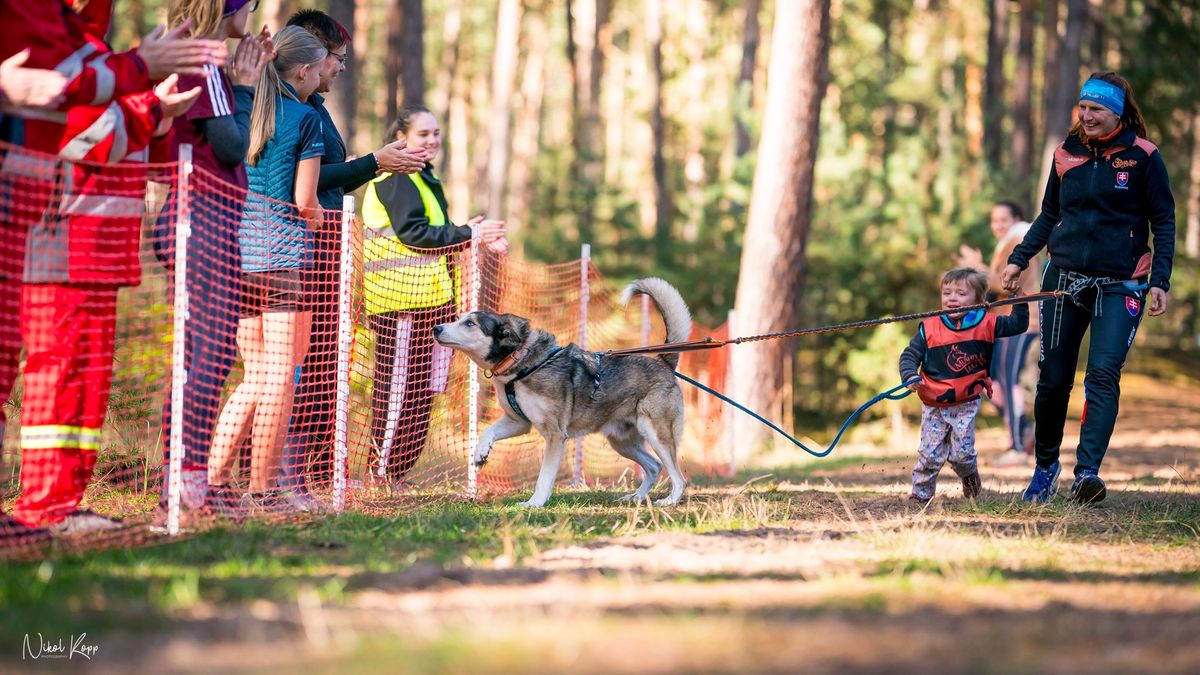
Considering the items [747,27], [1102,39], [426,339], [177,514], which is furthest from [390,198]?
[1102,39]

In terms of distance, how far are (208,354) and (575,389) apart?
229 cm

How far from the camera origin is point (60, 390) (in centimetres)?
473

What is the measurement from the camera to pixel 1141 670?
2957 millimetres

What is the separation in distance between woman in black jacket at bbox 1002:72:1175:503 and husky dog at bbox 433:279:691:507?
2.23 m

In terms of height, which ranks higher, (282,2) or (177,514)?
(282,2)

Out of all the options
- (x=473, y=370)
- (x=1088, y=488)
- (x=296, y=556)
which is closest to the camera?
(x=296, y=556)

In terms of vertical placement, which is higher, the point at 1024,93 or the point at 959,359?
the point at 1024,93

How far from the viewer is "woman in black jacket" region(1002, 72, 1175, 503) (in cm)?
679

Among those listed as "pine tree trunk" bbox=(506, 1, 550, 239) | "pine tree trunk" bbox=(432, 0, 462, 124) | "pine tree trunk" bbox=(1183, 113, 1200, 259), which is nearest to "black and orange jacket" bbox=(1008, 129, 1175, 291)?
"pine tree trunk" bbox=(506, 1, 550, 239)

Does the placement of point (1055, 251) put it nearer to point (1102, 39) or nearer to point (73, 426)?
point (73, 426)

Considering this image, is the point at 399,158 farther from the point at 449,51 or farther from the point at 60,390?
the point at 449,51

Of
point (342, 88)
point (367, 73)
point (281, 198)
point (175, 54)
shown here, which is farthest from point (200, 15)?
point (367, 73)

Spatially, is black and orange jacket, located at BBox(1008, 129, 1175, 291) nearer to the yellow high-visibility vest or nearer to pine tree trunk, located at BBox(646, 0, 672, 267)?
the yellow high-visibility vest

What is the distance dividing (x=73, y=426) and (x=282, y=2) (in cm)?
2176
